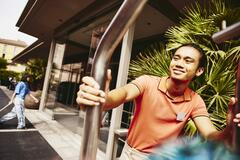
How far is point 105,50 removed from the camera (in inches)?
18.1

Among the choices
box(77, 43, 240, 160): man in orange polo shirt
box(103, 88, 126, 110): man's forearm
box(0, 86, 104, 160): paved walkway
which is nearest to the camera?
box(103, 88, 126, 110): man's forearm

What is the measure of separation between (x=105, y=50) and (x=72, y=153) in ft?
16.0

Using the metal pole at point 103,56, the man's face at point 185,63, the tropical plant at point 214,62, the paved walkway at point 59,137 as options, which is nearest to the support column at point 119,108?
the paved walkway at point 59,137

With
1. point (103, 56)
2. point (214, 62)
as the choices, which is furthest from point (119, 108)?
point (103, 56)

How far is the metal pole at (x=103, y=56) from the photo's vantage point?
43 centimetres

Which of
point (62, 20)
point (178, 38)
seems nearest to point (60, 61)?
point (62, 20)

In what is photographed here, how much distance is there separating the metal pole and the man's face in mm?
1349

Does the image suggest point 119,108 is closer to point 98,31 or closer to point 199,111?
point 199,111

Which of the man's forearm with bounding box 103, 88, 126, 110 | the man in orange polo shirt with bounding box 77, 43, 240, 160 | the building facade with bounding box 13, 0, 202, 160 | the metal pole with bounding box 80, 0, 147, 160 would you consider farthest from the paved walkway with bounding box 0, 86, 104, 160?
the metal pole with bounding box 80, 0, 147, 160

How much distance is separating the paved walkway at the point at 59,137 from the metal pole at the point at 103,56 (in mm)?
4488

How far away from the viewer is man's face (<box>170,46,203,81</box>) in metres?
1.77

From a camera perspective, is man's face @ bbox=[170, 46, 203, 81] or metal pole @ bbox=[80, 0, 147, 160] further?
man's face @ bbox=[170, 46, 203, 81]

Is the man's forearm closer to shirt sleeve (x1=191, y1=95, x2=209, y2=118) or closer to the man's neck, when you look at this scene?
the man's neck

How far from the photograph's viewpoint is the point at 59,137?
20.1 ft
